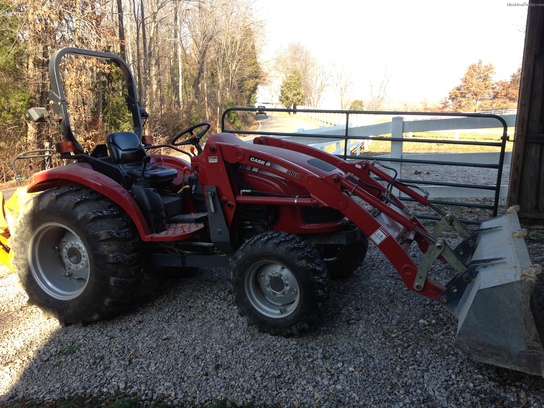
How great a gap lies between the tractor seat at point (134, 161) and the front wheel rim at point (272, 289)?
1.16 m

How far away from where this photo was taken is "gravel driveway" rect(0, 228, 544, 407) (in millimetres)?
2508

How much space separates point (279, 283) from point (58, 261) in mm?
1978

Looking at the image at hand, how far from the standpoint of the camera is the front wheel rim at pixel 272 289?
3027mm

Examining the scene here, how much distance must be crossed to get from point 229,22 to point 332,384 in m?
25.4

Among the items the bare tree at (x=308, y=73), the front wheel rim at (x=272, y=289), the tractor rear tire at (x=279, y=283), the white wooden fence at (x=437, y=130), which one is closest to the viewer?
the tractor rear tire at (x=279, y=283)

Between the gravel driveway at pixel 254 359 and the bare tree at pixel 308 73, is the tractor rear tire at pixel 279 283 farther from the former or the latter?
the bare tree at pixel 308 73

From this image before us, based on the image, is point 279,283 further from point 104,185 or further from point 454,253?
point 104,185

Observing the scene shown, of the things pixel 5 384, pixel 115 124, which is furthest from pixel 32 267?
pixel 115 124

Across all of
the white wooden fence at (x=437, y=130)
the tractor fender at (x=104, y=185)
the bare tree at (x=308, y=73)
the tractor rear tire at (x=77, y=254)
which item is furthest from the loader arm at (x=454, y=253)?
the bare tree at (x=308, y=73)

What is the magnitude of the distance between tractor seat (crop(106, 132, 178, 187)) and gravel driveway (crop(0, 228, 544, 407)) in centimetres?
106

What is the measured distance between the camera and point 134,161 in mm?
3773

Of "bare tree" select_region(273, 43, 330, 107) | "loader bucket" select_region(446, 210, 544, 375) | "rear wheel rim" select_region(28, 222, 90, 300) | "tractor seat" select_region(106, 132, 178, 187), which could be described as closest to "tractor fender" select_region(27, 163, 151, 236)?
"tractor seat" select_region(106, 132, 178, 187)

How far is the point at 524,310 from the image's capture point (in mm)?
2225

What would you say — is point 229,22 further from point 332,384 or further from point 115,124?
point 332,384
